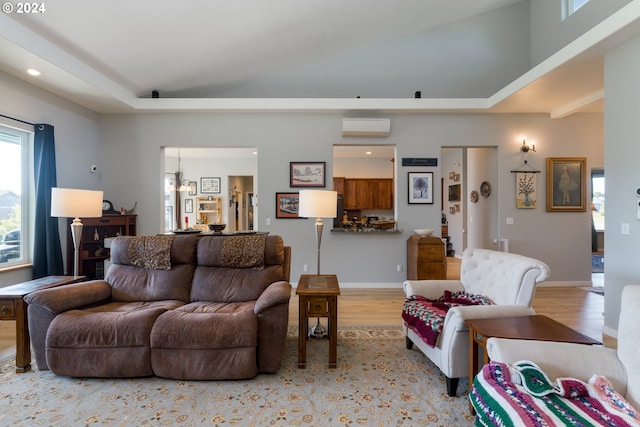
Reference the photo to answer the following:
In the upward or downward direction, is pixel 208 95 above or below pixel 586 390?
above

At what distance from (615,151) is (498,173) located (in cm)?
192

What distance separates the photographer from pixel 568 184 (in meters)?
4.96

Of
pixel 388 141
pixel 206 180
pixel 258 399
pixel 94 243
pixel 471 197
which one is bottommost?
pixel 258 399

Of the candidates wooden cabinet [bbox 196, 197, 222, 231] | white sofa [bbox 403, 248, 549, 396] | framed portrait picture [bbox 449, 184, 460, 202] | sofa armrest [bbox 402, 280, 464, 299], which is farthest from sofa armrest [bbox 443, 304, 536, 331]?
wooden cabinet [bbox 196, 197, 222, 231]

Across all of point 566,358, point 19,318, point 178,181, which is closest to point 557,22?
point 566,358

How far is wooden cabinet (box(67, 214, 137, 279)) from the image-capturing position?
438 centimetres

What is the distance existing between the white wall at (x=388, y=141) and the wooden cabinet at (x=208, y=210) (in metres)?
3.99

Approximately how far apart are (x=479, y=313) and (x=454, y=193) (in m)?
6.65

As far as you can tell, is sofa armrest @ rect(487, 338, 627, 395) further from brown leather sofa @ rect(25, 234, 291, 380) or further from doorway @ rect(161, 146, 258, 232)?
doorway @ rect(161, 146, 258, 232)

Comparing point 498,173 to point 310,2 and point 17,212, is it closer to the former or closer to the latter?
point 310,2

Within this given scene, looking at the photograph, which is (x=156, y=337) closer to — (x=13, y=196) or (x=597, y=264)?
(x=13, y=196)

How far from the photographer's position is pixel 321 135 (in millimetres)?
4969

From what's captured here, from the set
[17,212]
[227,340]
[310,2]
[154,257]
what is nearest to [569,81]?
[310,2]

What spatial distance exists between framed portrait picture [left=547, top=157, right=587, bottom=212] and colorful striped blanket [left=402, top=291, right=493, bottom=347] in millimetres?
3442
